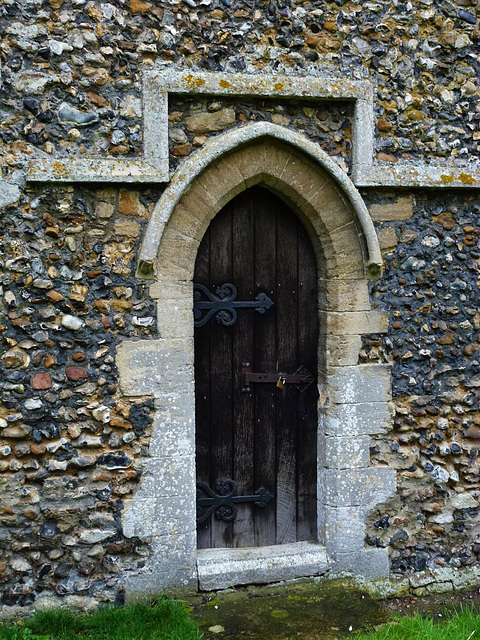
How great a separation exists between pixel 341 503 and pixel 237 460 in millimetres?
755

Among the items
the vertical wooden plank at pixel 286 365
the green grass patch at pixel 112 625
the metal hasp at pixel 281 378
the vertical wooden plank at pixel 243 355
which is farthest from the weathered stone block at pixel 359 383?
the green grass patch at pixel 112 625

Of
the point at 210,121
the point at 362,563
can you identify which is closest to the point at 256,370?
the point at 362,563

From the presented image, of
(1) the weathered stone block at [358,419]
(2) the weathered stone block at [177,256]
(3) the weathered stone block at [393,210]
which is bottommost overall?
Answer: (1) the weathered stone block at [358,419]

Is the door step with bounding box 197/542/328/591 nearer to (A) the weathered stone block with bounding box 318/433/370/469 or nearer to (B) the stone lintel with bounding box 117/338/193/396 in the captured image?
(A) the weathered stone block with bounding box 318/433/370/469

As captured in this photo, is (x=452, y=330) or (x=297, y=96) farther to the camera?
(x=452, y=330)

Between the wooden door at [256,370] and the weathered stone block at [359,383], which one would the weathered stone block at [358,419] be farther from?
the wooden door at [256,370]

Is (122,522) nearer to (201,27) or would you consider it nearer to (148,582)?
(148,582)

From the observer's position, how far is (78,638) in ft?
10.8

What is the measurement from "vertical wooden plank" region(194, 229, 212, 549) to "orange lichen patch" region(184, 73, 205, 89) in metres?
Result: 0.91

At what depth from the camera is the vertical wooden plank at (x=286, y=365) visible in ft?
13.3

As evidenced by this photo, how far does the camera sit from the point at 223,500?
4.08 metres

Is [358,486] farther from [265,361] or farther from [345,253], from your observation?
[345,253]

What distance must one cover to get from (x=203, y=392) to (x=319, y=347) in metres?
0.85

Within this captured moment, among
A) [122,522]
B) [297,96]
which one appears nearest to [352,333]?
[297,96]
